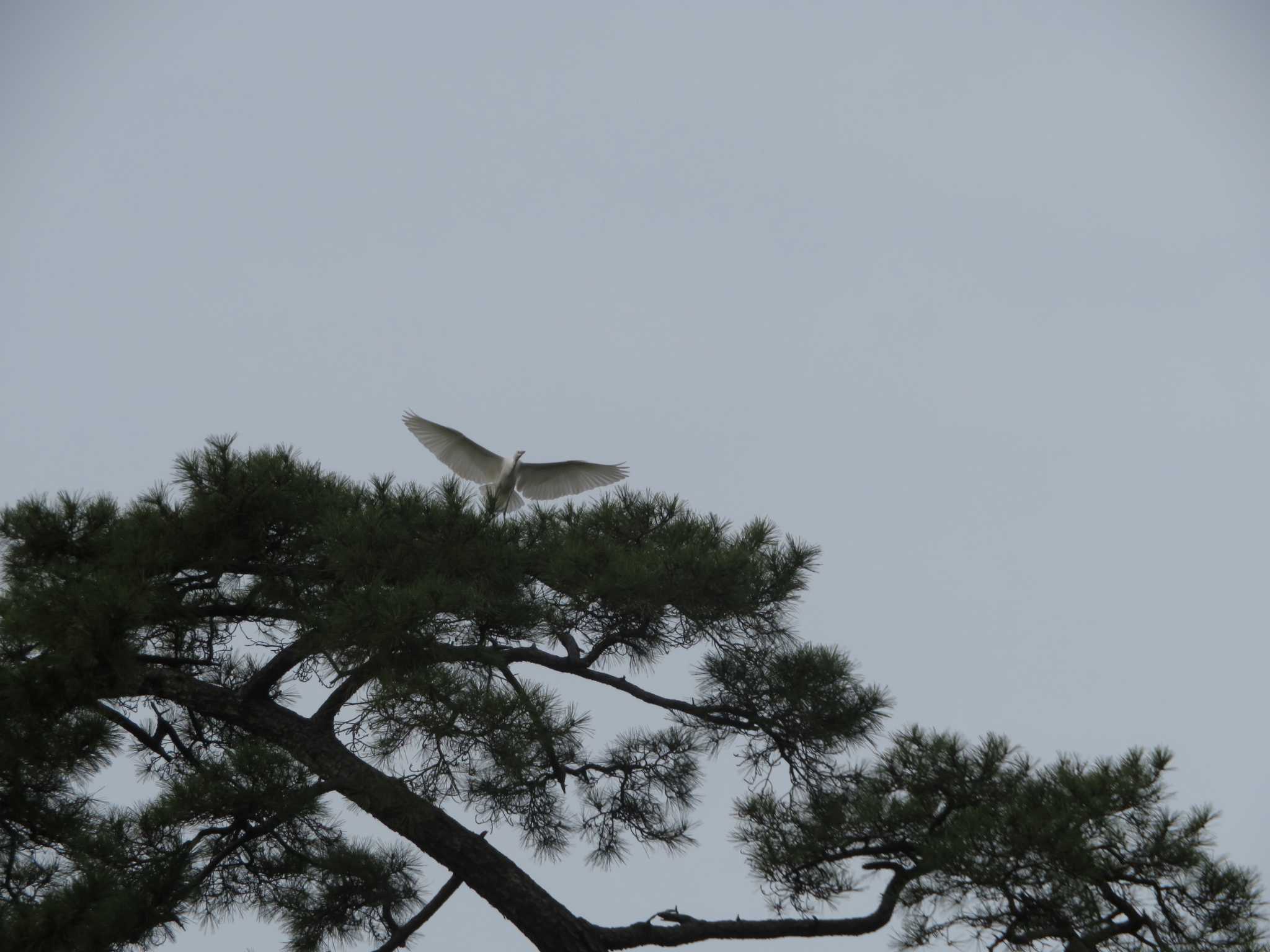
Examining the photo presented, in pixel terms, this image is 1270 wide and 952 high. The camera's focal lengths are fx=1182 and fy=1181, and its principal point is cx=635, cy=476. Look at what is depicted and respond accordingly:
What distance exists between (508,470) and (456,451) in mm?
371

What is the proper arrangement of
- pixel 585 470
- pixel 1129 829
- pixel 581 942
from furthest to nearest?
pixel 585 470
pixel 581 942
pixel 1129 829

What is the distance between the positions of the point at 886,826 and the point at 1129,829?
587 millimetres

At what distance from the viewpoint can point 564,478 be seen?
4.91 metres

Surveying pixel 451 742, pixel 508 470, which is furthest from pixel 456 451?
pixel 451 742

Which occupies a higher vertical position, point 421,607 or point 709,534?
point 709,534

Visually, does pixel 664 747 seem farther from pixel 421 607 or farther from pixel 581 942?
pixel 421 607

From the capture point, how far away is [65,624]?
112 inches

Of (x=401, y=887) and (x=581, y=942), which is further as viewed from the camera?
(x=401, y=887)

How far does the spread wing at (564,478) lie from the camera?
15.9 feet

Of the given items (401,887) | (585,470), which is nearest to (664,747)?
(401,887)

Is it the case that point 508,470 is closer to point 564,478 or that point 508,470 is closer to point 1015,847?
point 564,478

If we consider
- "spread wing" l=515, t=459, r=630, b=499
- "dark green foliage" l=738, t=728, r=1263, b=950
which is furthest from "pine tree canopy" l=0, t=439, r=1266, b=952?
"spread wing" l=515, t=459, r=630, b=499

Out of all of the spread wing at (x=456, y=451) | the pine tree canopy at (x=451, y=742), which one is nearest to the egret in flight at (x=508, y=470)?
the spread wing at (x=456, y=451)

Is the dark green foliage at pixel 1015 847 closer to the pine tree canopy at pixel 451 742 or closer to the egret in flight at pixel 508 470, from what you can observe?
the pine tree canopy at pixel 451 742
